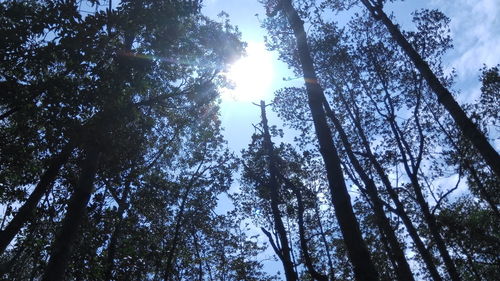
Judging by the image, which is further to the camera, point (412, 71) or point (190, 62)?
point (412, 71)

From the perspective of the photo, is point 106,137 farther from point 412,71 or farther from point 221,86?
point 412,71

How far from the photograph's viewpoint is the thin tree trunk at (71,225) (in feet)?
26.6

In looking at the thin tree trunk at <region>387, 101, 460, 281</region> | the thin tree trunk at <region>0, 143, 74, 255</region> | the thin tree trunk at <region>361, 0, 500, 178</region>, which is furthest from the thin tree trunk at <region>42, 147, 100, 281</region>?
the thin tree trunk at <region>387, 101, 460, 281</region>

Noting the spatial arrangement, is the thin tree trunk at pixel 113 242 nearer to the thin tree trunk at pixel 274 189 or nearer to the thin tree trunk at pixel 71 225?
the thin tree trunk at pixel 71 225

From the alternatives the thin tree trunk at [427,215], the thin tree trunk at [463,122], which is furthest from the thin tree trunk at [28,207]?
the thin tree trunk at [427,215]

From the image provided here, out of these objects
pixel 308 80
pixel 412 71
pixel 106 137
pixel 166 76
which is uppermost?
pixel 412 71

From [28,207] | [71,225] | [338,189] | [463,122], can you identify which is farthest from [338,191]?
[28,207]

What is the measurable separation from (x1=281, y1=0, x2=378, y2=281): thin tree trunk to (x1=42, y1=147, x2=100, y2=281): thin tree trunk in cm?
608

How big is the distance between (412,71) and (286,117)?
7.65 m

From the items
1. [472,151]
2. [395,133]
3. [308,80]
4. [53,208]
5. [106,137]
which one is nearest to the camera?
[308,80]

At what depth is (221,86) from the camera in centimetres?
1552

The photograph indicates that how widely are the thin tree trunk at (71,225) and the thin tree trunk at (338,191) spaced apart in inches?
240

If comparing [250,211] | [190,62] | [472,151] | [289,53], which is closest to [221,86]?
[190,62]

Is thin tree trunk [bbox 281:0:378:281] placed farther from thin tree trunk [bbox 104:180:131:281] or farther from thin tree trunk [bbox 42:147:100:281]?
thin tree trunk [bbox 104:180:131:281]
